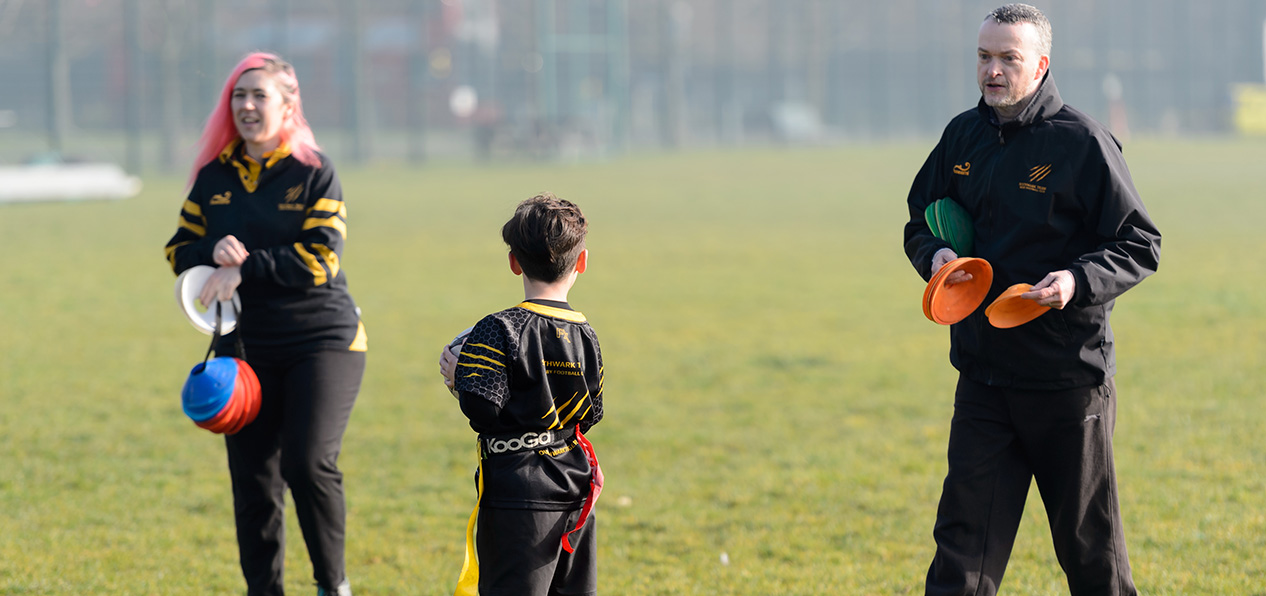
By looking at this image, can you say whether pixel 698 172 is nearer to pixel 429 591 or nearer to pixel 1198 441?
pixel 1198 441

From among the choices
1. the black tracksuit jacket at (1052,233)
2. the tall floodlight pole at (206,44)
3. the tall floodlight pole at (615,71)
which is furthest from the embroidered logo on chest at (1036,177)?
the tall floodlight pole at (615,71)

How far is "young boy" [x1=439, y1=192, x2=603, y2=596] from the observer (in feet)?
9.80

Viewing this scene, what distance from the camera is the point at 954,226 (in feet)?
11.6

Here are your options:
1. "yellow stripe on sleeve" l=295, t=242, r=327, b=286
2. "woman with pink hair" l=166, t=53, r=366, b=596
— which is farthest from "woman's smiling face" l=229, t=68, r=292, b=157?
"yellow stripe on sleeve" l=295, t=242, r=327, b=286

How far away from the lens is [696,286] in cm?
1424

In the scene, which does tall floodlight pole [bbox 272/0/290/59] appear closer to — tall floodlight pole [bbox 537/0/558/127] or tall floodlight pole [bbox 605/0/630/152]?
tall floodlight pole [bbox 537/0/558/127]

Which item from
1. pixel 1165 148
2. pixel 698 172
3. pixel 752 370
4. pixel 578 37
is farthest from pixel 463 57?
pixel 752 370

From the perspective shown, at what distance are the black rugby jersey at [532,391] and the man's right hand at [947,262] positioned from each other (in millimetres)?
987

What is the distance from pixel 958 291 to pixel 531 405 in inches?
48.6

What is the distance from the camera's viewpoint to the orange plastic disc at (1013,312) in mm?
3268

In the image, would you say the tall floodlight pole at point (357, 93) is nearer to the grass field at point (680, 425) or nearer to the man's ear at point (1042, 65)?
the grass field at point (680, 425)

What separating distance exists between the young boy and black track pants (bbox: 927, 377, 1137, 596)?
3.57 feet

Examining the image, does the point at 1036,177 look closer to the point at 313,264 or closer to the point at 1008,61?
the point at 1008,61

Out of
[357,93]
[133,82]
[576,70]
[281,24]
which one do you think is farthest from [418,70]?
[133,82]
